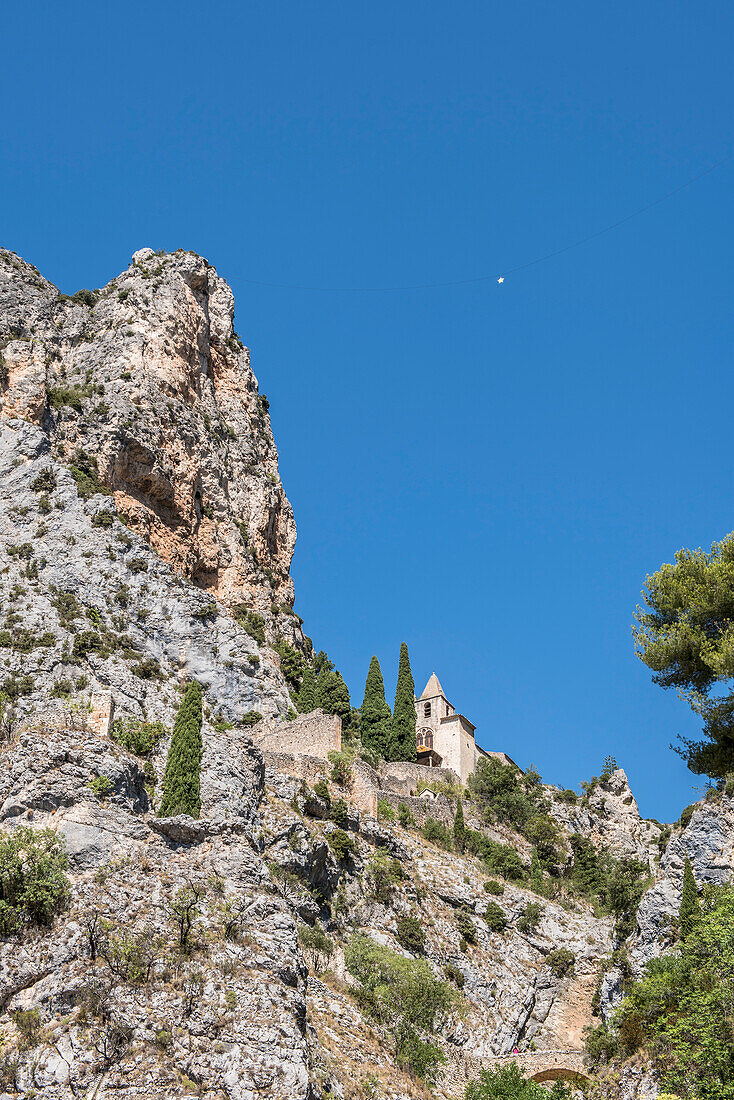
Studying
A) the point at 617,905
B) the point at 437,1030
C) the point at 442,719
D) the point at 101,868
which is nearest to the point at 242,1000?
the point at 101,868

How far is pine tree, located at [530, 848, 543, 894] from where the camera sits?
51.6 metres

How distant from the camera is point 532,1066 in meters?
39.3

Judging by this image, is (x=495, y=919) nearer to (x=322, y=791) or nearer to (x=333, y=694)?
(x=322, y=791)

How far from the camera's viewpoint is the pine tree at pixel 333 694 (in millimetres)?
57250

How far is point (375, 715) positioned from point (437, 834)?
14453 millimetres

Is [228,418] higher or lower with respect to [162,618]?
higher

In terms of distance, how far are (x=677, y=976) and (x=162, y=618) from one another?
28013 millimetres

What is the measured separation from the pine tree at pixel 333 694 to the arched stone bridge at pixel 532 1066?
2193 cm

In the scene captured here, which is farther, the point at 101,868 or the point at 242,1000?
the point at 101,868

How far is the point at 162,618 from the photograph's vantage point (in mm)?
47062

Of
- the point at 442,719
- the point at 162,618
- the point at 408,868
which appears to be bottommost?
the point at 408,868

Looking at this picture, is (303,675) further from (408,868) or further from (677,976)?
(677,976)

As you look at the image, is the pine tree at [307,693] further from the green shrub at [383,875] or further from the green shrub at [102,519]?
the green shrub at [102,519]

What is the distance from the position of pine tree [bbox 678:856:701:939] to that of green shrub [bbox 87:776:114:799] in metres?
17.4
